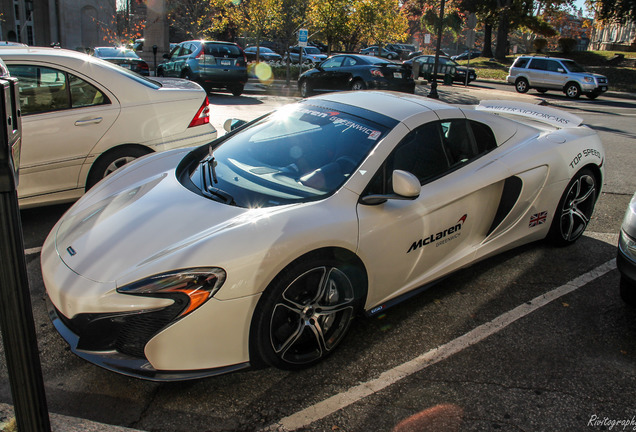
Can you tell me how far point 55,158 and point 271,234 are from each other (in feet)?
9.87

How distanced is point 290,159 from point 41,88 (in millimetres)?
2728

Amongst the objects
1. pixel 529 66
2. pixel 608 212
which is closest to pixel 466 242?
pixel 608 212

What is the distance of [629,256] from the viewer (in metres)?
3.42

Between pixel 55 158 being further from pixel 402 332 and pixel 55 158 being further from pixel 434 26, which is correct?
pixel 434 26

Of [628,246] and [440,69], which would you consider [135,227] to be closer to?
[628,246]

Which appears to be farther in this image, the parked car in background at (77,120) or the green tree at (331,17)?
the green tree at (331,17)

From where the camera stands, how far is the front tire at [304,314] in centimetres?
266

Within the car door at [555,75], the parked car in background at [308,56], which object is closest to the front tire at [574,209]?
the car door at [555,75]

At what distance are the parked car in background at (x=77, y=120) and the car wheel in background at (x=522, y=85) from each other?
21.2 meters

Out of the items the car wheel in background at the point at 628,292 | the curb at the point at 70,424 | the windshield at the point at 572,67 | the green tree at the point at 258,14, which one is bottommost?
the curb at the point at 70,424

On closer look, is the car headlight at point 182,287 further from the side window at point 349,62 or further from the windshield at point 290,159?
the side window at point 349,62

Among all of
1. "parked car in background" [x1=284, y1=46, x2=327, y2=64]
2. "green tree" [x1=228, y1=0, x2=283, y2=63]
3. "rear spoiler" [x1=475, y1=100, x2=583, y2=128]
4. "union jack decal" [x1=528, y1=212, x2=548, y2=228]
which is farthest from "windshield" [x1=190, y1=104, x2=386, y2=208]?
"parked car in background" [x1=284, y1=46, x2=327, y2=64]

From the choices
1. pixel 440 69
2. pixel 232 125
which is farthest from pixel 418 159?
pixel 440 69

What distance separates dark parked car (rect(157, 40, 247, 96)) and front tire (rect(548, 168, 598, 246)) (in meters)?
12.5
